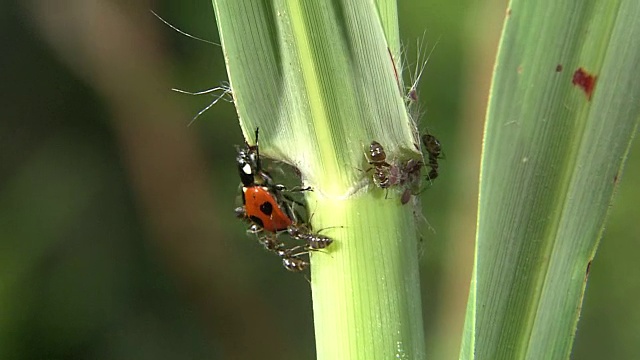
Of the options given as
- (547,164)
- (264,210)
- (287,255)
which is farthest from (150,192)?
(547,164)

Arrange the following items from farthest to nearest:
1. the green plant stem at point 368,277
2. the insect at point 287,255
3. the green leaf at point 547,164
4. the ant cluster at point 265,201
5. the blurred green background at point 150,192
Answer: the blurred green background at point 150,192
the insect at point 287,255
the ant cluster at point 265,201
the green plant stem at point 368,277
the green leaf at point 547,164

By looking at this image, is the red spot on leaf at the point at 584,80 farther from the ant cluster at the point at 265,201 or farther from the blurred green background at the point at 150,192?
the blurred green background at the point at 150,192

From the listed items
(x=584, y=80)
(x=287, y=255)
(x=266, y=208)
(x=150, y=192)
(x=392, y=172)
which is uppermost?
(x=584, y=80)

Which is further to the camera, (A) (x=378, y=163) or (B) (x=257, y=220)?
(B) (x=257, y=220)

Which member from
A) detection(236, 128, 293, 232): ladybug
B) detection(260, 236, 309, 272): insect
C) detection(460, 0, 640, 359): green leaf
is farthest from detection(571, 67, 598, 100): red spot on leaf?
detection(260, 236, 309, 272): insect

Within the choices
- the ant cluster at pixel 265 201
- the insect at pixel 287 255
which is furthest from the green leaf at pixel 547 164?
the insect at pixel 287 255

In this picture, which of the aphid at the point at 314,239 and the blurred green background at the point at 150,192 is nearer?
the aphid at the point at 314,239

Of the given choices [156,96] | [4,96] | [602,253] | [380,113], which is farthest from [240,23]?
[4,96]

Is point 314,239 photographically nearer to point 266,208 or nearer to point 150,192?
point 266,208
